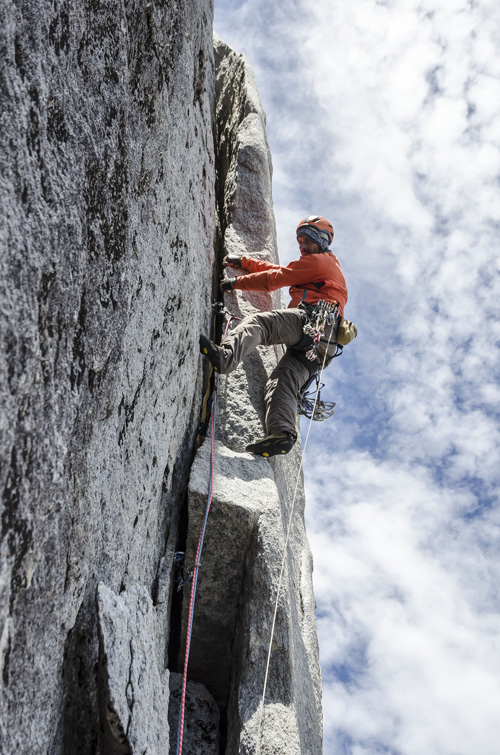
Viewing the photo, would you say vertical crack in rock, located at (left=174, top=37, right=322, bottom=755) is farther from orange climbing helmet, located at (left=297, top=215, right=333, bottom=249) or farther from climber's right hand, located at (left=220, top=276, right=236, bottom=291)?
orange climbing helmet, located at (left=297, top=215, right=333, bottom=249)

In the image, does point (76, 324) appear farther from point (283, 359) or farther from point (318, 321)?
point (283, 359)

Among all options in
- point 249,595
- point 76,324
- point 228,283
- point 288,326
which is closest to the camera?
point 76,324

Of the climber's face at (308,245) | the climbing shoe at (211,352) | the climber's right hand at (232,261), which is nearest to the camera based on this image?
the climbing shoe at (211,352)

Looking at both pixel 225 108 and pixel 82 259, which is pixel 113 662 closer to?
pixel 82 259

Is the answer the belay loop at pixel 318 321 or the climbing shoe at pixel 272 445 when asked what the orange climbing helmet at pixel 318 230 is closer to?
the belay loop at pixel 318 321

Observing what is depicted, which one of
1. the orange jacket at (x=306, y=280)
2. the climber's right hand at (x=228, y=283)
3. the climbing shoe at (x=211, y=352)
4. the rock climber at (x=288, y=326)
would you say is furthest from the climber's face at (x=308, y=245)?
the climbing shoe at (x=211, y=352)

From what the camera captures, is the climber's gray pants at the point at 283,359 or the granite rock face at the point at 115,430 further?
the climber's gray pants at the point at 283,359

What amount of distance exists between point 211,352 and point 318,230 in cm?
244

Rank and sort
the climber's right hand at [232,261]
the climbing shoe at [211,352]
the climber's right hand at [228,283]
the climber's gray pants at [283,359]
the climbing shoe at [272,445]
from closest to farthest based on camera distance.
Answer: the climbing shoe at [211,352] → the climber's gray pants at [283,359] → the climbing shoe at [272,445] → the climber's right hand at [228,283] → the climber's right hand at [232,261]

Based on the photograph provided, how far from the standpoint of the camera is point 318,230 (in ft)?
23.5

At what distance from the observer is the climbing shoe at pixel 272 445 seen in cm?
605

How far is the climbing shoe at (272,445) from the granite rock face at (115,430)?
12cm

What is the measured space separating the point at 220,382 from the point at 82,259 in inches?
165

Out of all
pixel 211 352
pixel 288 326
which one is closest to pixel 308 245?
pixel 288 326
